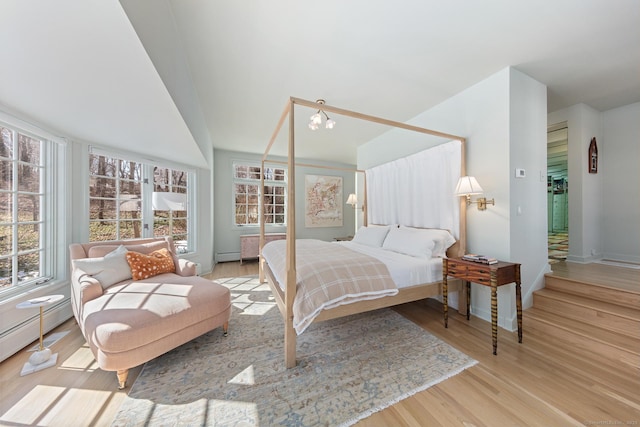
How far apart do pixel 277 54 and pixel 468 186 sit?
2.37 meters

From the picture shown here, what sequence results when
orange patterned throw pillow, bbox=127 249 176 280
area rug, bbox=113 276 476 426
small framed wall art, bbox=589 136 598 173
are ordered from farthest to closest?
small framed wall art, bbox=589 136 598 173 < orange patterned throw pillow, bbox=127 249 176 280 < area rug, bbox=113 276 476 426

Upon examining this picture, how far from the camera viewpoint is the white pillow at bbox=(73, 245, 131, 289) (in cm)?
213

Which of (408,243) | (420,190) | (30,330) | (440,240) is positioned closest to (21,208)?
(30,330)

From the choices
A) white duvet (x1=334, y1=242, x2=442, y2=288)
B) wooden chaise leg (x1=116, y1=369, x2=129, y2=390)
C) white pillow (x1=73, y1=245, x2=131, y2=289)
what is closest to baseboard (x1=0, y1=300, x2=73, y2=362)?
white pillow (x1=73, y1=245, x2=131, y2=289)

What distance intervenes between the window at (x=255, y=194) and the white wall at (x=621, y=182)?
586 cm

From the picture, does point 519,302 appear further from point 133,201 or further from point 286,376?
point 133,201

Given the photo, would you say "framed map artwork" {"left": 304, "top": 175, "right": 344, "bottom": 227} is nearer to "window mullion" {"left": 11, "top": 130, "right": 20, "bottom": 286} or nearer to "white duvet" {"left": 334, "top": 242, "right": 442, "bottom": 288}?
"white duvet" {"left": 334, "top": 242, "right": 442, "bottom": 288}

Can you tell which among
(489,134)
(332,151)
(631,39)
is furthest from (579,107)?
(332,151)

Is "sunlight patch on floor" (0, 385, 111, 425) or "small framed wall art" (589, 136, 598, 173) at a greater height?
"small framed wall art" (589, 136, 598, 173)

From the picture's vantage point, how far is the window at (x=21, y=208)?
2.05m

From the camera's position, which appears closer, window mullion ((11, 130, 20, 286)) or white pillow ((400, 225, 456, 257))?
window mullion ((11, 130, 20, 286))

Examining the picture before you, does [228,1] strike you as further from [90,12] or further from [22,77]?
[22,77]

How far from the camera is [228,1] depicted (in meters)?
1.62

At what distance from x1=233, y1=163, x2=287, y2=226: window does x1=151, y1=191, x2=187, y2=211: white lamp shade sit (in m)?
1.98
